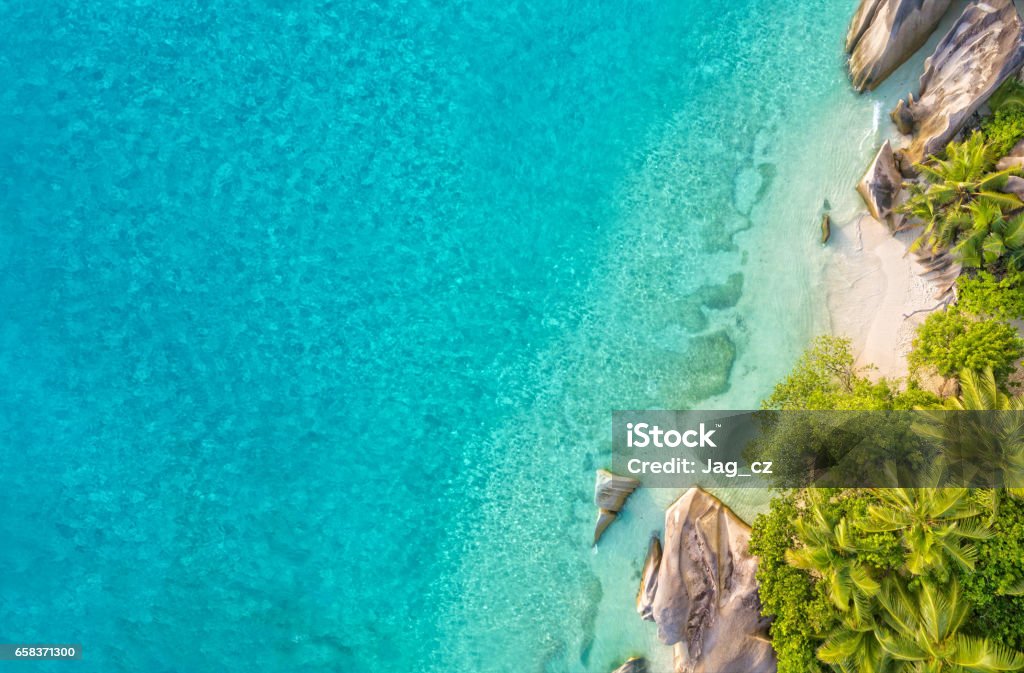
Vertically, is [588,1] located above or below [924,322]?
above

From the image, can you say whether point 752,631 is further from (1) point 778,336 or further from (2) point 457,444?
(2) point 457,444

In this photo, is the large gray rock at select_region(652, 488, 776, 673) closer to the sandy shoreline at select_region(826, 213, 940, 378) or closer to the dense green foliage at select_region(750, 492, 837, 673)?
the dense green foliage at select_region(750, 492, 837, 673)

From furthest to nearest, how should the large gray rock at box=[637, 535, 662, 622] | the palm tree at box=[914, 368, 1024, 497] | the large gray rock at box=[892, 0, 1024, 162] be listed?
the large gray rock at box=[637, 535, 662, 622], the large gray rock at box=[892, 0, 1024, 162], the palm tree at box=[914, 368, 1024, 497]

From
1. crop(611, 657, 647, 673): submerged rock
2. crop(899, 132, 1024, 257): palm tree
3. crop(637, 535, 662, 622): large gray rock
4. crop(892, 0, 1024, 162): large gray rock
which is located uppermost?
crop(892, 0, 1024, 162): large gray rock

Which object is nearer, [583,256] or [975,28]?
[975,28]

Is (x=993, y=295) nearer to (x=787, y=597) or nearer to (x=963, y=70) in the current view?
(x=963, y=70)

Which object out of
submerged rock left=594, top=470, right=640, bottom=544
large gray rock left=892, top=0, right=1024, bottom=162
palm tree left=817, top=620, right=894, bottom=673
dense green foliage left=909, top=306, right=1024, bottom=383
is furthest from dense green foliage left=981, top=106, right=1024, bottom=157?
submerged rock left=594, top=470, right=640, bottom=544

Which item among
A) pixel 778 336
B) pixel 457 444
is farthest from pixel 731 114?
pixel 457 444
